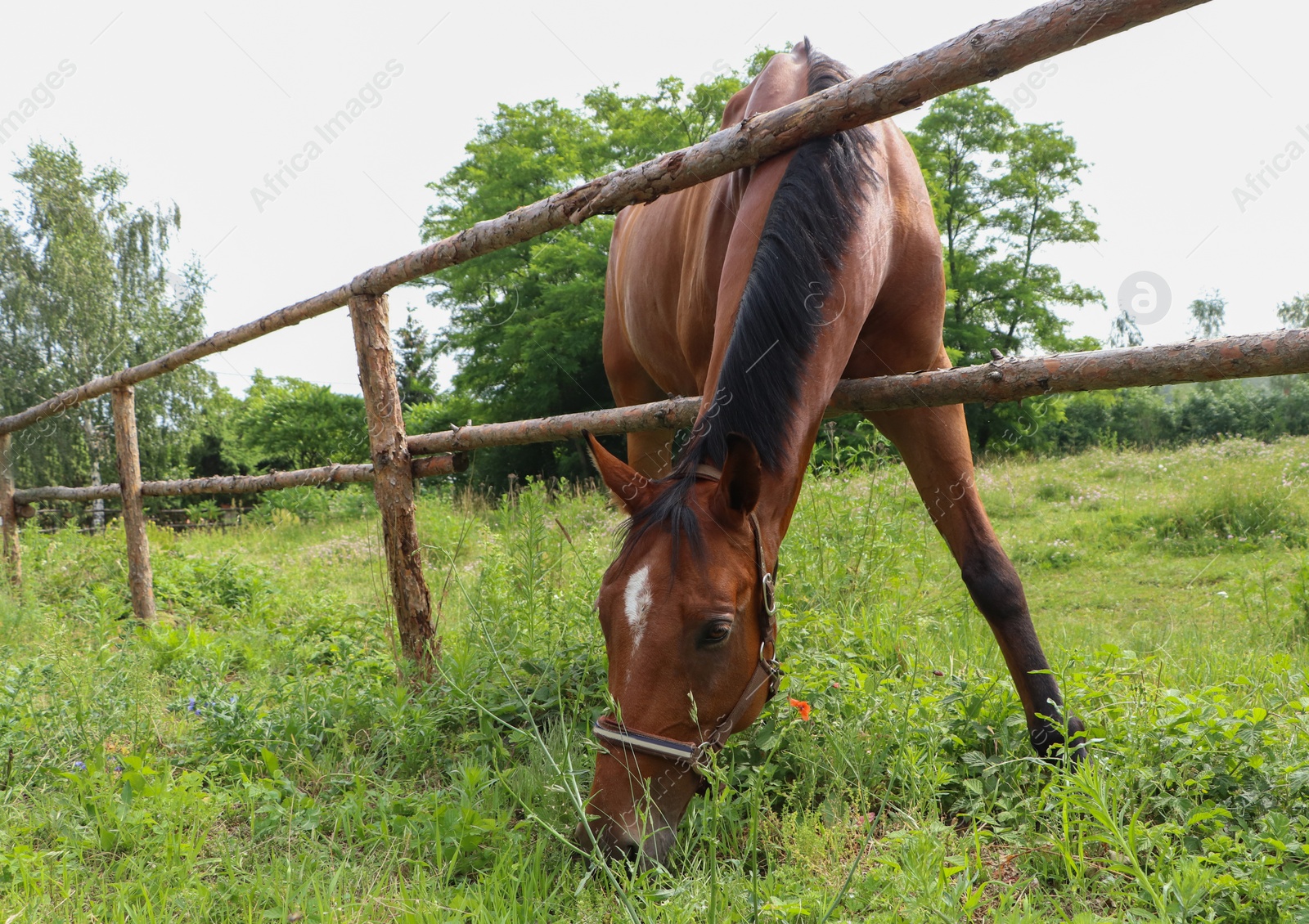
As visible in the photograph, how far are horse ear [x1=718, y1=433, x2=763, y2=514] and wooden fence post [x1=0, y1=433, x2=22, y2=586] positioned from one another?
755cm

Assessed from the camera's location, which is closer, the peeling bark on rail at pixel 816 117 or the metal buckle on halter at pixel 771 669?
the peeling bark on rail at pixel 816 117

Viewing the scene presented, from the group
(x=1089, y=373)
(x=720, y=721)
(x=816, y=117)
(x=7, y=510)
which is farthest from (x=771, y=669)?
(x=7, y=510)

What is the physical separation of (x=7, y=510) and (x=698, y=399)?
7.46 metres

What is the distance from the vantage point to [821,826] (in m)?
2.01

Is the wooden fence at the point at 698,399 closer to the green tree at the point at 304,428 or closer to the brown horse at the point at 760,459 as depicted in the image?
the brown horse at the point at 760,459

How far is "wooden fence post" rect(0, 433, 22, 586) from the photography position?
663cm


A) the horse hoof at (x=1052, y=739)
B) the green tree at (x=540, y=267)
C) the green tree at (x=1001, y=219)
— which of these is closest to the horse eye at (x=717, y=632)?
the horse hoof at (x=1052, y=739)

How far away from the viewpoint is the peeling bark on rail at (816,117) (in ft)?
5.42

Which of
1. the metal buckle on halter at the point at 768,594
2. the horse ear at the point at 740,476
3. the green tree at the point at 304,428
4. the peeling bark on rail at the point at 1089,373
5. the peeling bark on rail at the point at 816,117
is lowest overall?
the metal buckle on halter at the point at 768,594

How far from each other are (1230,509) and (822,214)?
7.75m

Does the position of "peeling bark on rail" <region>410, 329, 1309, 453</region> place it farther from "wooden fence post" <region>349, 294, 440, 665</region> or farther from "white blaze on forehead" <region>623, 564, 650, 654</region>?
"wooden fence post" <region>349, 294, 440, 665</region>

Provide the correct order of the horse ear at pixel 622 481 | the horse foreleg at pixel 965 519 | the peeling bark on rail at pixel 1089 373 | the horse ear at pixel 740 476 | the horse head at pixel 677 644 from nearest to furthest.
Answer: the peeling bark on rail at pixel 1089 373, the horse head at pixel 677 644, the horse ear at pixel 740 476, the horse ear at pixel 622 481, the horse foreleg at pixel 965 519

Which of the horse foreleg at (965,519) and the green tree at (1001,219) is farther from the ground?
the green tree at (1001,219)

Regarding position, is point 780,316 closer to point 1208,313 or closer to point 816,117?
point 816,117
